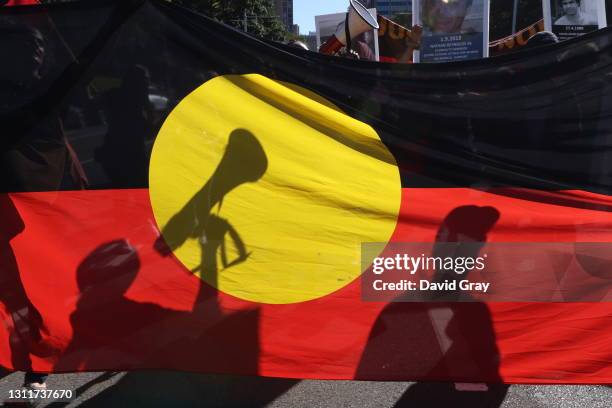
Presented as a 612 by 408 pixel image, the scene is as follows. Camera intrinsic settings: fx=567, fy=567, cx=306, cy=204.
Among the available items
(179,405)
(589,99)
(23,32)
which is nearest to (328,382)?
(179,405)

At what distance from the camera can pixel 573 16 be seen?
614 cm

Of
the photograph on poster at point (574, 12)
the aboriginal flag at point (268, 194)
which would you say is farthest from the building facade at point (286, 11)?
the aboriginal flag at point (268, 194)

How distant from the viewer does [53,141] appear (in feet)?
9.21

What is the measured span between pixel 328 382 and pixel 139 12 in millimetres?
2269

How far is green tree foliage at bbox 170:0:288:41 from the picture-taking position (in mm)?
23797

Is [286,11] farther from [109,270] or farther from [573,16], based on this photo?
[109,270]

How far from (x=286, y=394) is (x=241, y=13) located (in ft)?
132

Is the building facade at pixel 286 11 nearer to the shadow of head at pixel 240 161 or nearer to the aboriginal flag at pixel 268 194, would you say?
the aboriginal flag at pixel 268 194

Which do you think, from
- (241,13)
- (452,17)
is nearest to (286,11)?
(241,13)

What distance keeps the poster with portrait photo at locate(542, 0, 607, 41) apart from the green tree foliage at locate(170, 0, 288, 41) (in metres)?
6.27

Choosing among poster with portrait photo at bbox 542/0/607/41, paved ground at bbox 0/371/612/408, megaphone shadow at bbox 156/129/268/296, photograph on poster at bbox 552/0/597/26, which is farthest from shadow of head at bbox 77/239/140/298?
photograph on poster at bbox 552/0/597/26

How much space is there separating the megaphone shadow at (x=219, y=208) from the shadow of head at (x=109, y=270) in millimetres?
159

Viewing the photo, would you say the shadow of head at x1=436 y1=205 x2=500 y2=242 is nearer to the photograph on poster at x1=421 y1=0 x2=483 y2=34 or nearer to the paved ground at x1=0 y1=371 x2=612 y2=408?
the paved ground at x1=0 y1=371 x2=612 y2=408

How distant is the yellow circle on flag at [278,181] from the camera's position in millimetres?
2734
